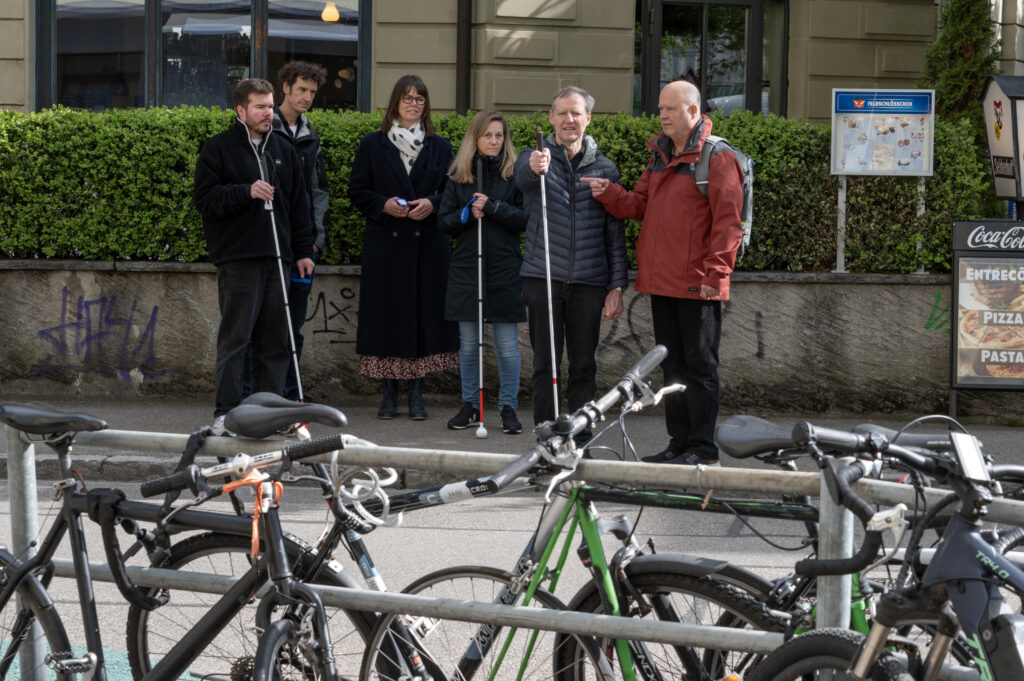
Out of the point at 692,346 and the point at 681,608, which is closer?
the point at 681,608

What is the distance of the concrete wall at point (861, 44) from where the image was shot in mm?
14953

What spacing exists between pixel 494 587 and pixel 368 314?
20.4 feet

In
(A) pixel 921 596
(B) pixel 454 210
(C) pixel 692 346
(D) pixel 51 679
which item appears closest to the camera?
(A) pixel 921 596

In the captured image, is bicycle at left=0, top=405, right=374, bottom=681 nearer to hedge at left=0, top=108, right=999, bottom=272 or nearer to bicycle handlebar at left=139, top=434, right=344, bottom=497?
bicycle handlebar at left=139, top=434, right=344, bottom=497

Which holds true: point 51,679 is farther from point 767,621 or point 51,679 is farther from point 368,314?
point 368,314

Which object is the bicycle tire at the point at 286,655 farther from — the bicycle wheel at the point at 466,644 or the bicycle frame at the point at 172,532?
the bicycle wheel at the point at 466,644

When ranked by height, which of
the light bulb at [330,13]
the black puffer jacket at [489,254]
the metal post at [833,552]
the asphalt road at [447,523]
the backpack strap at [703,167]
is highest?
the light bulb at [330,13]

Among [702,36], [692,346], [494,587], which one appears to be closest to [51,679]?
[494,587]

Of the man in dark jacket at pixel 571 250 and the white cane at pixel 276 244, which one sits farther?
the white cane at pixel 276 244

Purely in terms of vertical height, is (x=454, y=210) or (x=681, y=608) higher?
(x=454, y=210)

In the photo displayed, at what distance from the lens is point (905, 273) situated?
10.6 m

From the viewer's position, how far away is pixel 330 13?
15.0 meters

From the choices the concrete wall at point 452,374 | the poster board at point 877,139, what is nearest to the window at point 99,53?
the concrete wall at point 452,374

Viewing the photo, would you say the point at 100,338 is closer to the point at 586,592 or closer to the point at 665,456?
the point at 665,456
